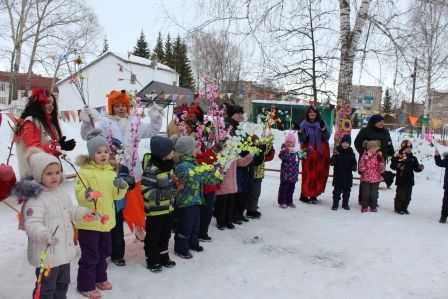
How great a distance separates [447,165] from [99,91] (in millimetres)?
39083

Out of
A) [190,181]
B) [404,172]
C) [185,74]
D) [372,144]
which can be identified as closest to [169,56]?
[185,74]

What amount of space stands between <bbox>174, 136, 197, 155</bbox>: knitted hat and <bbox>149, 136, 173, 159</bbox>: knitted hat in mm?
355

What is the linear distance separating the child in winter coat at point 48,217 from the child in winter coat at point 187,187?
1.39m

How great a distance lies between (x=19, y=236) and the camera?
503cm

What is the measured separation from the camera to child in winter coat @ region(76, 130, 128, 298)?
3434 mm

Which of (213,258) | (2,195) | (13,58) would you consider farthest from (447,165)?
(13,58)

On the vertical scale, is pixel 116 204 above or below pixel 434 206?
above

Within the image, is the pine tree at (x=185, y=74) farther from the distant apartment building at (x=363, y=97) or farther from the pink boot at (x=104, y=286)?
the pink boot at (x=104, y=286)

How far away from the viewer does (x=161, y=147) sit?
12.8 feet

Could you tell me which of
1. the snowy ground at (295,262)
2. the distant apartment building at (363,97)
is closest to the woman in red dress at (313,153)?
the snowy ground at (295,262)

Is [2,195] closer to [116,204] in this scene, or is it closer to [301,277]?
[116,204]

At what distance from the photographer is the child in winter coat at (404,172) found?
6.74m

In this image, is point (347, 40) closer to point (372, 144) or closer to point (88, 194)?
point (372, 144)

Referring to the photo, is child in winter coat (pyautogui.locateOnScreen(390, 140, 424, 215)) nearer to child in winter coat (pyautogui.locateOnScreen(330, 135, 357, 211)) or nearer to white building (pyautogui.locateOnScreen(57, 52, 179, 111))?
child in winter coat (pyautogui.locateOnScreen(330, 135, 357, 211))
